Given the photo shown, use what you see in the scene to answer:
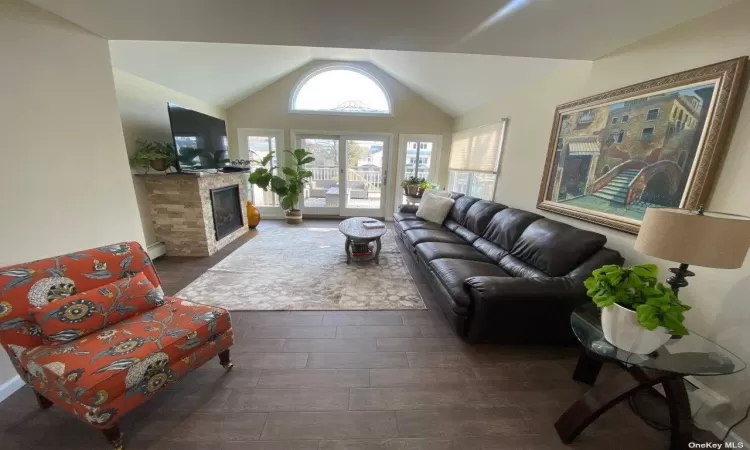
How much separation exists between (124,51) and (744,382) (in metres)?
5.40

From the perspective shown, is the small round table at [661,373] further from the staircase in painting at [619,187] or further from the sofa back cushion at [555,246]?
the staircase in painting at [619,187]

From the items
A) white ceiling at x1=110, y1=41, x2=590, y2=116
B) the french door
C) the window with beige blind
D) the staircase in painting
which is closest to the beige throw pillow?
the window with beige blind

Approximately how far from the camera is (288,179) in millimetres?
5387

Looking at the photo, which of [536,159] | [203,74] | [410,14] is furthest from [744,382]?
[203,74]

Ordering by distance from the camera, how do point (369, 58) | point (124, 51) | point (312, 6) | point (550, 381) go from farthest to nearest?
point (369, 58)
point (124, 51)
point (550, 381)
point (312, 6)

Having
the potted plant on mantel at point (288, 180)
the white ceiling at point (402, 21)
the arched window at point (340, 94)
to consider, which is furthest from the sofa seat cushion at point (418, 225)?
the arched window at point (340, 94)

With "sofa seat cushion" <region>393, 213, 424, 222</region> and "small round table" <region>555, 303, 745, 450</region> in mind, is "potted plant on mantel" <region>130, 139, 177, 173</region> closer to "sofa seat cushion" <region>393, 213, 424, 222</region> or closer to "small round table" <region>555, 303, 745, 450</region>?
"sofa seat cushion" <region>393, 213, 424, 222</region>

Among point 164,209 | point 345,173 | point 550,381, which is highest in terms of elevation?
point 345,173

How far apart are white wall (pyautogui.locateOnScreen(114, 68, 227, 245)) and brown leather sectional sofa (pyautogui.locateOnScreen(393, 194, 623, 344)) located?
140 inches

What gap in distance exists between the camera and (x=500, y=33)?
5.88 feet

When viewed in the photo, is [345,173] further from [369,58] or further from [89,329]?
[89,329]

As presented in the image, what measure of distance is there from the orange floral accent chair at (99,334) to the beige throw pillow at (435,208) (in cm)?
310

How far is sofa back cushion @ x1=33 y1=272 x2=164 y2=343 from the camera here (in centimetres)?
127

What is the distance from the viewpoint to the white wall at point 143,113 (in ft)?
9.87
